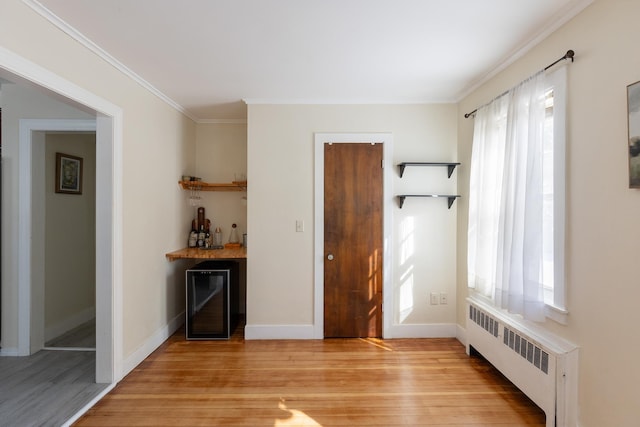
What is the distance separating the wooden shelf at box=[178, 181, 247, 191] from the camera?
11.8 ft

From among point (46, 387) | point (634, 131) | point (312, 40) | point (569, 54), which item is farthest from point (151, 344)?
point (569, 54)

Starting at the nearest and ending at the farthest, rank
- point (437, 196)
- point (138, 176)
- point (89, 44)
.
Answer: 1. point (89, 44)
2. point (138, 176)
3. point (437, 196)

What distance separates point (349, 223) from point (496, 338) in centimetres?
163

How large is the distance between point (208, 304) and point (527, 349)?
2838 mm

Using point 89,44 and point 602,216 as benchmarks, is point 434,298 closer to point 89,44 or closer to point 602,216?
point 602,216

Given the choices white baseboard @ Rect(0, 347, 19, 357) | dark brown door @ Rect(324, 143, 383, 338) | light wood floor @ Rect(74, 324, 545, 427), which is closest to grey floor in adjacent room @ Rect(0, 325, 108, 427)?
white baseboard @ Rect(0, 347, 19, 357)

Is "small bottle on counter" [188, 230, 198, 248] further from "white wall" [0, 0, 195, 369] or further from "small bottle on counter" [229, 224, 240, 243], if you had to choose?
"small bottle on counter" [229, 224, 240, 243]

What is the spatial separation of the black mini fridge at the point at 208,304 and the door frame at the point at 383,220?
3.13 ft

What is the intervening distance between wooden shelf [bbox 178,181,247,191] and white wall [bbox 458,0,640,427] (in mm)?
3070

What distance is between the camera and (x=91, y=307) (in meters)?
3.69

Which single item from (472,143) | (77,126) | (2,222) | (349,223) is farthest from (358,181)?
(2,222)

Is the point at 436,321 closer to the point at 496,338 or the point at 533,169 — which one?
the point at 496,338

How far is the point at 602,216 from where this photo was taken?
1614mm

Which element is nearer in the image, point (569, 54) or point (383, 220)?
point (569, 54)
